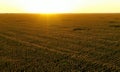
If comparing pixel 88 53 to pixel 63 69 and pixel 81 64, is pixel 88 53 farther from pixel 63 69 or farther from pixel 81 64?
pixel 63 69

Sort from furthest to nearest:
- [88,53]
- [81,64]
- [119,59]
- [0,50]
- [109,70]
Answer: [0,50] → [88,53] → [119,59] → [81,64] → [109,70]

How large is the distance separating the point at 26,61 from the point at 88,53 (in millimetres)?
2721

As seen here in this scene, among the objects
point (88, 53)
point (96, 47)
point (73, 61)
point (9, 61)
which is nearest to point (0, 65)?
point (9, 61)

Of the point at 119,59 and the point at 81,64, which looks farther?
the point at 119,59

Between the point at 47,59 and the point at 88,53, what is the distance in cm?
190

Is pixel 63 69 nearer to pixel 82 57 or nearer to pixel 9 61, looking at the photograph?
pixel 82 57

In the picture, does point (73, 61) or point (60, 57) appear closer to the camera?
point (73, 61)

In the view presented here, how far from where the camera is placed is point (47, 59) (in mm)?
6551

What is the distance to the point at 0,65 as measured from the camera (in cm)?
612

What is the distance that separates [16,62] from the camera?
250 inches

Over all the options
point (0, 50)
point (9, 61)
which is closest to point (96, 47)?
point (9, 61)

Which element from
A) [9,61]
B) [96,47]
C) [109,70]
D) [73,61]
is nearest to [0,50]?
[9,61]

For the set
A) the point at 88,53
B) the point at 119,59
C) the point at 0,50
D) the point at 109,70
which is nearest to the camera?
the point at 109,70

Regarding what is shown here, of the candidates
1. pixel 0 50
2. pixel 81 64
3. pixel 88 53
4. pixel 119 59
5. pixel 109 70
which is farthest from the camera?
pixel 0 50
